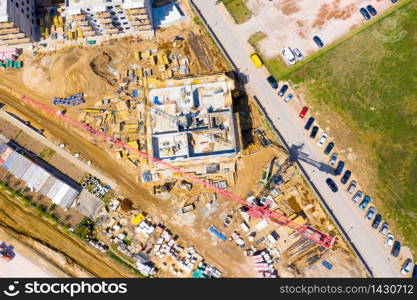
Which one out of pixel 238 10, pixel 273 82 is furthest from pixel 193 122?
pixel 238 10

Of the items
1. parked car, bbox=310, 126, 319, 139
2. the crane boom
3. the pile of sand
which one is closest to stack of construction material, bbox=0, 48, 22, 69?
the pile of sand

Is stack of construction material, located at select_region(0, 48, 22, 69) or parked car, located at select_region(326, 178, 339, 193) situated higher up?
parked car, located at select_region(326, 178, 339, 193)

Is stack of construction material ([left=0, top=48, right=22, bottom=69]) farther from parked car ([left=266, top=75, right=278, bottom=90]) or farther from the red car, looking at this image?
the red car

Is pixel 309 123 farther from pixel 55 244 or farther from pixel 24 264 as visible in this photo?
pixel 24 264

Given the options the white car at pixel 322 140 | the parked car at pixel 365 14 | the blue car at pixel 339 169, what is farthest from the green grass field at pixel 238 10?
the blue car at pixel 339 169

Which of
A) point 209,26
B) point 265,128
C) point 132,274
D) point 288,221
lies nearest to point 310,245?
point 288,221

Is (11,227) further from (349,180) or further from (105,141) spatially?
(349,180)
